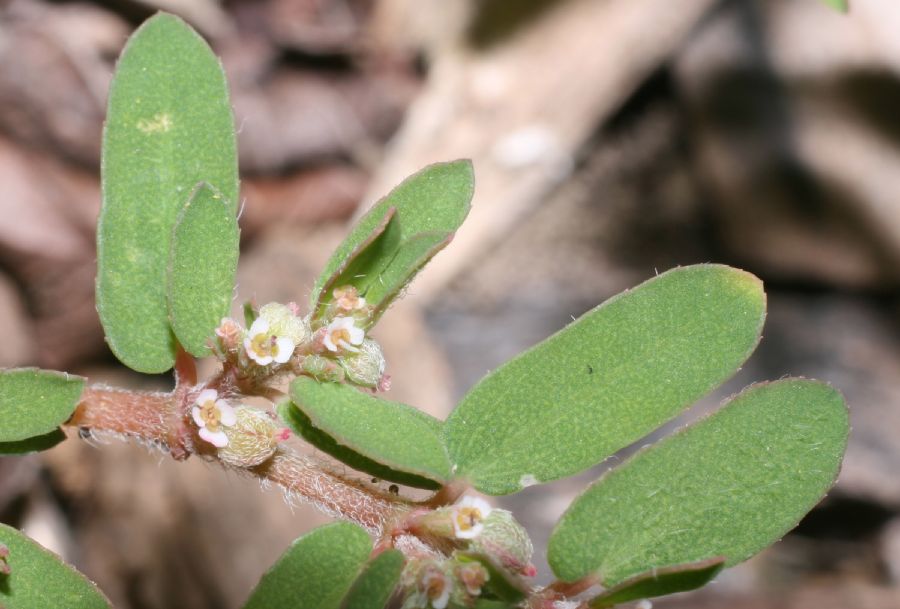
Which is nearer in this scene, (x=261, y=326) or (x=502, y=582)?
(x=502, y=582)

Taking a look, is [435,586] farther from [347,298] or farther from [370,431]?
[347,298]

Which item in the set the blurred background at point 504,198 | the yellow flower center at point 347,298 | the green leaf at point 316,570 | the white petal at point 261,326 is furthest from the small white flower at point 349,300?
the blurred background at point 504,198

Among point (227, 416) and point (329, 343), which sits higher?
point (329, 343)

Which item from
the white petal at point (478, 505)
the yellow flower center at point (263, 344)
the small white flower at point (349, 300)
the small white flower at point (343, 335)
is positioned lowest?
the white petal at point (478, 505)

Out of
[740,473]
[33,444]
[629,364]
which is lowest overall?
[33,444]

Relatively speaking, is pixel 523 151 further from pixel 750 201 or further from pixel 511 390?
pixel 511 390

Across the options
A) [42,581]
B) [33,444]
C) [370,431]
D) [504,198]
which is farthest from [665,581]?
[504,198]

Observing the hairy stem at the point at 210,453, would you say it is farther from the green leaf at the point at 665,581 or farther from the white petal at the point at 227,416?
the green leaf at the point at 665,581
